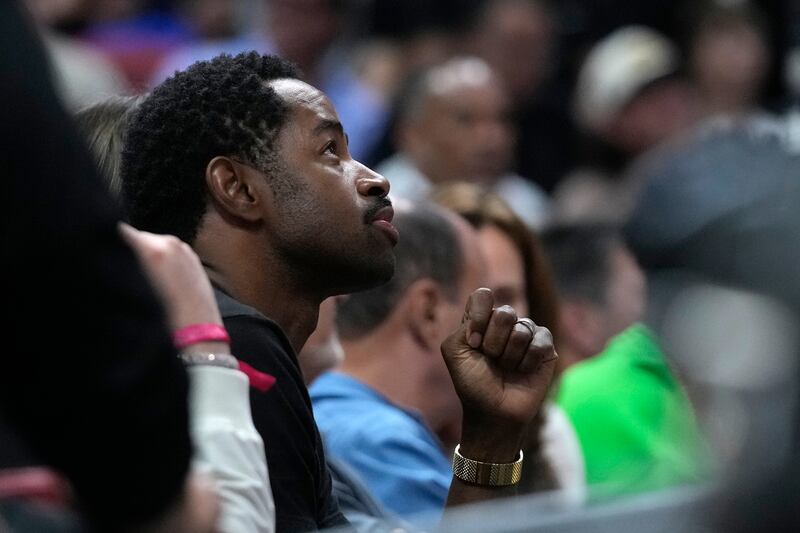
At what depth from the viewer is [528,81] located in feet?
27.6

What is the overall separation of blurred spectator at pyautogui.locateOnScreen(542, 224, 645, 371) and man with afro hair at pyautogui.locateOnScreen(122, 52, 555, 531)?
2874mm

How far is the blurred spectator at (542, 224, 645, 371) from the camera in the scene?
5707 mm

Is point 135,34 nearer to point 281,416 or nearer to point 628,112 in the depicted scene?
point 628,112

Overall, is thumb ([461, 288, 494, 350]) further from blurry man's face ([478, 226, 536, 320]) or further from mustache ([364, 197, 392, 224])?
blurry man's face ([478, 226, 536, 320])

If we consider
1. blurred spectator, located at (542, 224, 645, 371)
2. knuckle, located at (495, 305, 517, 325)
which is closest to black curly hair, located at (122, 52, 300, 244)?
knuckle, located at (495, 305, 517, 325)

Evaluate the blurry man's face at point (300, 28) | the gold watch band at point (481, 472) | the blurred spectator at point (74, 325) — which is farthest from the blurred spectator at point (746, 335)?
the blurry man's face at point (300, 28)

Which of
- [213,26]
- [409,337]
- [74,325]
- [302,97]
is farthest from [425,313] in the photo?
[213,26]

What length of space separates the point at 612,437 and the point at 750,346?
11.0 feet

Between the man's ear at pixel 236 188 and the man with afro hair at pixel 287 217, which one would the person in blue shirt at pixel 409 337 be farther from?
the man's ear at pixel 236 188

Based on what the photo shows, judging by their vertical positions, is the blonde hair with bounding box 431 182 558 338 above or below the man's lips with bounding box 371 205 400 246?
below

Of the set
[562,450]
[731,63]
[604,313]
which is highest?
[731,63]

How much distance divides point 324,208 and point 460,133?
421cm

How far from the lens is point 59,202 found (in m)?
1.45

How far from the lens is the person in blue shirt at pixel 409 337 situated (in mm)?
3697
